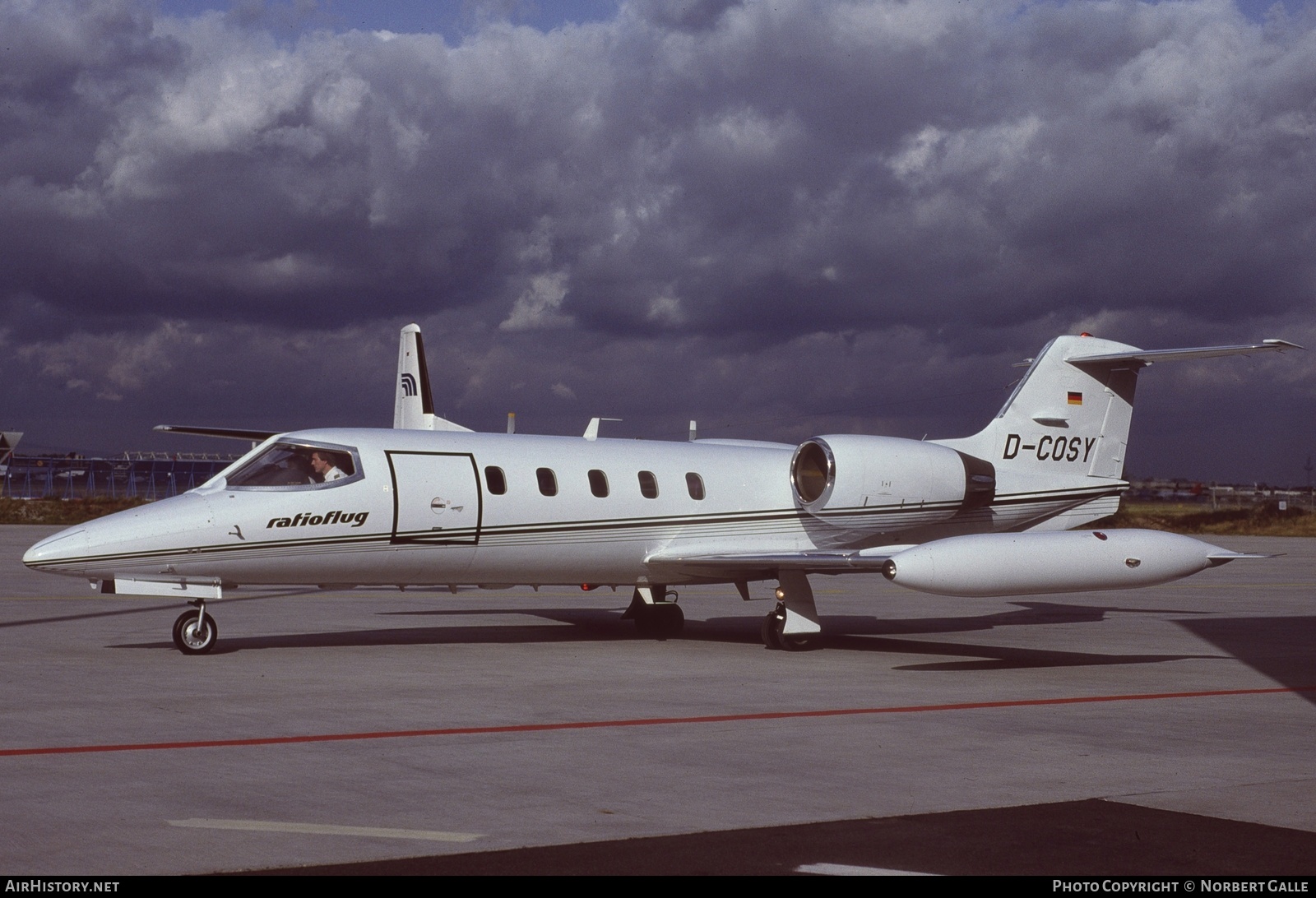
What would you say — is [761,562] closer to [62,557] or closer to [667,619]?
[667,619]

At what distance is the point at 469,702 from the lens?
12.6 meters

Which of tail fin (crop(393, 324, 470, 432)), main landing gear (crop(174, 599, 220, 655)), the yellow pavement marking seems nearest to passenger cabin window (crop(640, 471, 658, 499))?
main landing gear (crop(174, 599, 220, 655))

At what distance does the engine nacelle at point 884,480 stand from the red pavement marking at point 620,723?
593cm

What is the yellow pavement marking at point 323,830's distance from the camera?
718cm

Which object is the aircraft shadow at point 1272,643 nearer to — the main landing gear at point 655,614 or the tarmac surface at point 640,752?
the tarmac surface at point 640,752

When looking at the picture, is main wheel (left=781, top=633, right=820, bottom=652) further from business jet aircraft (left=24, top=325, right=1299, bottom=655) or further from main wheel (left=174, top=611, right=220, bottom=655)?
main wheel (left=174, top=611, right=220, bottom=655)

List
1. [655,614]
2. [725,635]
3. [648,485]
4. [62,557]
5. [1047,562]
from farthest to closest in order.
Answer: [725,635], [655,614], [648,485], [1047,562], [62,557]

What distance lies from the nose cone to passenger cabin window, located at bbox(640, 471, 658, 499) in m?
6.90

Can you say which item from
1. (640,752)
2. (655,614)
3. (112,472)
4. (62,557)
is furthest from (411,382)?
(112,472)

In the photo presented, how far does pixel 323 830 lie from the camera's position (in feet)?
23.9

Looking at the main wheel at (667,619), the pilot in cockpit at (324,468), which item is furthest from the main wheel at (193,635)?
the main wheel at (667,619)

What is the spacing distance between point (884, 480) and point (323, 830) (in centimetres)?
1322

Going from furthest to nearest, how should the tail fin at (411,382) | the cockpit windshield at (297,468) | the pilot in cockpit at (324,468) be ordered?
the tail fin at (411,382) < the pilot in cockpit at (324,468) < the cockpit windshield at (297,468)
